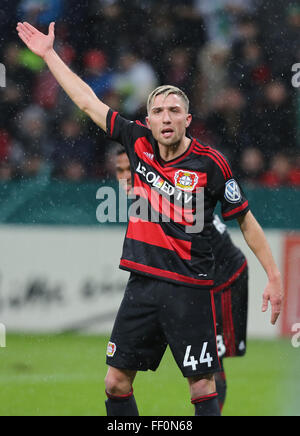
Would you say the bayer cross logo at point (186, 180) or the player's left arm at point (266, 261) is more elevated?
the bayer cross logo at point (186, 180)

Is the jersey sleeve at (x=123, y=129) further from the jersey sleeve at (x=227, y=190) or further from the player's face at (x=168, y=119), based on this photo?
the jersey sleeve at (x=227, y=190)

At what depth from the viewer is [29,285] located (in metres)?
6.69

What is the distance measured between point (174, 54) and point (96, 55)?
2.30 ft

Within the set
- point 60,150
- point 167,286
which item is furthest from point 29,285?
point 167,286

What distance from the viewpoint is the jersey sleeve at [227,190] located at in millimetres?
3635

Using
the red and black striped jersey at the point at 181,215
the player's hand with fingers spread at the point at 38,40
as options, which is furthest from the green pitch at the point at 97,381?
the player's hand with fingers spread at the point at 38,40

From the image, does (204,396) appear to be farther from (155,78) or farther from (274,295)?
(155,78)

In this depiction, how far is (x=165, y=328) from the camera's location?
3.62m

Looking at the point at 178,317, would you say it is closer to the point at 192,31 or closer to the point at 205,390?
the point at 205,390

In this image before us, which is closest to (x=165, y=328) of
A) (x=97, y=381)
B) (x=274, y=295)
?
(x=274, y=295)

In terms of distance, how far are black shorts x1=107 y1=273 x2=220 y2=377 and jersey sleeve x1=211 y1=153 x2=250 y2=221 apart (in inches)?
14.9

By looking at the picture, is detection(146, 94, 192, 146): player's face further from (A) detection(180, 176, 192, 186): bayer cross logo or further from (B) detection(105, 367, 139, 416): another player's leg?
(B) detection(105, 367, 139, 416): another player's leg

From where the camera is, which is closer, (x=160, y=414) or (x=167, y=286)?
(x=167, y=286)

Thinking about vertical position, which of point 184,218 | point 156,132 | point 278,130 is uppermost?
point 278,130
